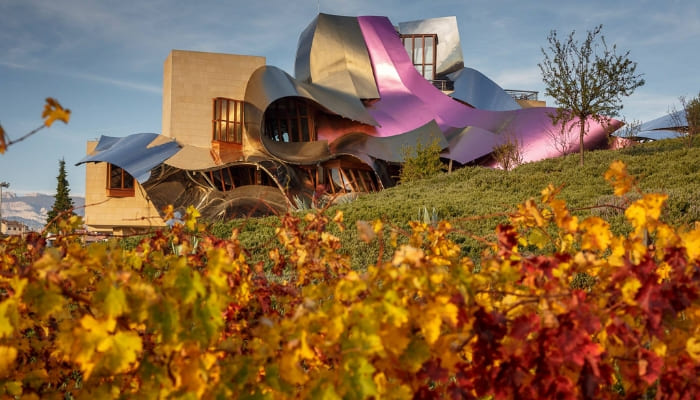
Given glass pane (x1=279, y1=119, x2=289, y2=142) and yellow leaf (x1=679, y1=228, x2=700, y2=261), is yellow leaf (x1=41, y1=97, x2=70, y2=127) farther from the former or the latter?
glass pane (x1=279, y1=119, x2=289, y2=142)

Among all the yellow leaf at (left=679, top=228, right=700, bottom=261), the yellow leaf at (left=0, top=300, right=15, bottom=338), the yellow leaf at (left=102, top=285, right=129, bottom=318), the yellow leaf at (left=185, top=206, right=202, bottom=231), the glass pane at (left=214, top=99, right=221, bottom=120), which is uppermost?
the glass pane at (left=214, top=99, right=221, bottom=120)

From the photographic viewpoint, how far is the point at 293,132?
72.3ft

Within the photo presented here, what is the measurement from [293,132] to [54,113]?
21.1m

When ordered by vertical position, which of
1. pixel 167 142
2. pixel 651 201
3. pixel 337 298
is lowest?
pixel 337 298

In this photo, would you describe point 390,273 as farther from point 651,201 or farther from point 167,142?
point 167,142

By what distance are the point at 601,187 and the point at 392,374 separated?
12.3 metres

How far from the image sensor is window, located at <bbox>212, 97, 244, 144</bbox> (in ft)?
66.8

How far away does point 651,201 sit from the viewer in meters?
1.62

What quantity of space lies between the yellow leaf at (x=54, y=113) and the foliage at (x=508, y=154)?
20160 millimetres

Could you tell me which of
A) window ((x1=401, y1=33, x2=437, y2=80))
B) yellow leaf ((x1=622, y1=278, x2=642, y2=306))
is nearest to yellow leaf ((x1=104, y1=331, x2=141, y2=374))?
yellow leaf ((x1=622, y1=278, x2=642, y2=306))

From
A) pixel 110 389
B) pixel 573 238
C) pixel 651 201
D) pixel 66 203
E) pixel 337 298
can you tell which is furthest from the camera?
pixel 66 203

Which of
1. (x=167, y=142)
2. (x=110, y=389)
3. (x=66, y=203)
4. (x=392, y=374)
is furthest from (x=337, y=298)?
(x=66, y=203)

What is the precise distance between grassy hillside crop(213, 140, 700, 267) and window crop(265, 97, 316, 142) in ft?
21.8

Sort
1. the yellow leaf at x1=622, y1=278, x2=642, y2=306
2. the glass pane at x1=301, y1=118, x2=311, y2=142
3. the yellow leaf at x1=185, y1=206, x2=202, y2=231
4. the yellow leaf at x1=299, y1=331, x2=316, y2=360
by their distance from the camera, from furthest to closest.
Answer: the glass pane at x1=301, y1=118, x2=311, y2=142 < the yellow leaf at x1=185, y1=206, x2=202, y2=231 < the yellow leaf at x1=622, y1=278, x2=642, y2=306 < the yellow leaf at x1=299, y1=331, x2=316, y2=360
